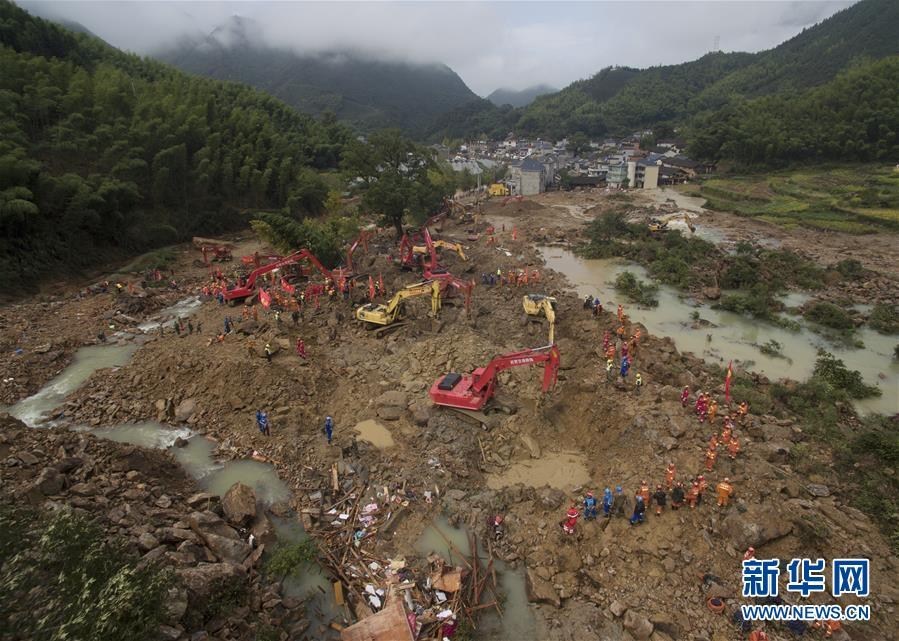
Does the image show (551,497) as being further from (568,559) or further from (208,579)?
(208,579)

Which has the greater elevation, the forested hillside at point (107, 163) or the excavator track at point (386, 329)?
the forested hillside at point (107, 163)

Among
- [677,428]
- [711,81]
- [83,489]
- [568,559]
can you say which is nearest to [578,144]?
[711,81]

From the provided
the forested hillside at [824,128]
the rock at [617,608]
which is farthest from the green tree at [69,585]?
the forested hillside at [824,128]

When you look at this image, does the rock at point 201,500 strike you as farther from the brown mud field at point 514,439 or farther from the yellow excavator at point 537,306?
the yellow excavator at point 537,306

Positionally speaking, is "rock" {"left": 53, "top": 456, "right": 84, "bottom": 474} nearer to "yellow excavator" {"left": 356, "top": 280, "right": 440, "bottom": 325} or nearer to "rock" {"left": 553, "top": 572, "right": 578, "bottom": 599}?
"rock" {"left": 553, "top": 572, "right": 578, "bottom": 599}

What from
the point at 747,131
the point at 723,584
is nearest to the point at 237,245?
the point at 723,584

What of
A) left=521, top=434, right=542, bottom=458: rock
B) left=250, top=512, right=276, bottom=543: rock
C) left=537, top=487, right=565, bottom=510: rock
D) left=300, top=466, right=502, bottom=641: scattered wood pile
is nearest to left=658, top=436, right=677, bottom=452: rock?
left=537, top=487, right=565, bottom=510: rock
